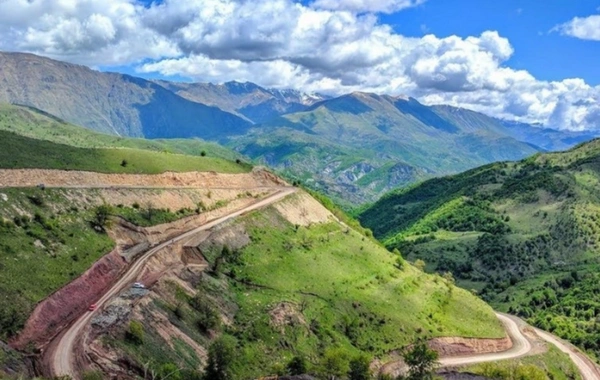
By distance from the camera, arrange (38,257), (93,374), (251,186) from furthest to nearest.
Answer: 1. (251,186)
2. (38,257)
3. (93,374)

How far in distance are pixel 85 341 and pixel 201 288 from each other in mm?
31611

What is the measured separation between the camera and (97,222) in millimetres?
100625

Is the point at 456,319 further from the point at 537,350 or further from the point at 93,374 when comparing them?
the point at 93,374

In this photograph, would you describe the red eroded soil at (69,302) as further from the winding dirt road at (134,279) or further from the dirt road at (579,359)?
the dirt road at (579,359)

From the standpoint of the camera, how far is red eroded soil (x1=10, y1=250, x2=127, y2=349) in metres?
68.6

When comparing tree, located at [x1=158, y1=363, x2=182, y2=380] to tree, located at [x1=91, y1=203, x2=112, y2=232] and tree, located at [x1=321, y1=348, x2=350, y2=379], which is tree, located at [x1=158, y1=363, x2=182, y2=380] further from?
tree, located at [x1=91, y1=203, x2=112, y2=232]

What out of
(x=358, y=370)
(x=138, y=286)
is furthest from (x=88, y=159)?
(x=358, y=370)

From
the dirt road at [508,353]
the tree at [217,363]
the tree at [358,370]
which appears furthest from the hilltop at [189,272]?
the tree at [358,370]

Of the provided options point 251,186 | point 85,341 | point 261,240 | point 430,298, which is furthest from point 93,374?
point 251,186

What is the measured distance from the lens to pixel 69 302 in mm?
77625

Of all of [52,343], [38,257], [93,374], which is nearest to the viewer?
[93,374]

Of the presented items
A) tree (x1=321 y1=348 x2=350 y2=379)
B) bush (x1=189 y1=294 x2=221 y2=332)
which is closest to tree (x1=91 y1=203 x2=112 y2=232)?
bush (x1=189 y1=294 x2=221 y2=332)

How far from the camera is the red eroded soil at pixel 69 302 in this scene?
6862cm

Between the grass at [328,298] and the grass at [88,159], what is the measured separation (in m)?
29.1
